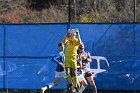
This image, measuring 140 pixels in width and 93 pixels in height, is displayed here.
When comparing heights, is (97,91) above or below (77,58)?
below

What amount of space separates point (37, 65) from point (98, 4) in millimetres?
16058

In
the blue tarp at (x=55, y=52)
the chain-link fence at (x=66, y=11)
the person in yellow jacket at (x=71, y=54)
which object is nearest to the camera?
the person in yellow jacket at (x=71, y=54)

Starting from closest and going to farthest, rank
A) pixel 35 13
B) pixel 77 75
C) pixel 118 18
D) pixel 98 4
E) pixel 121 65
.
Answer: pixel 77 75 < pixel 121 65 < pixel 118 18 < pixel 98 4 < pixel 35 13

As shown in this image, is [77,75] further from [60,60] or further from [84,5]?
[84,5]

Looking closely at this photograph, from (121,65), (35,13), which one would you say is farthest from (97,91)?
(35,13)

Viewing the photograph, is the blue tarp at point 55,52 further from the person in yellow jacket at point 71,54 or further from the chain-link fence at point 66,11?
the chain-link fence at point 66,11

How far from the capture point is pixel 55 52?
1769 cm

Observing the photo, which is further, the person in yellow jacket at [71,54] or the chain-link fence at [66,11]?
the chain-link fence at [66,11]

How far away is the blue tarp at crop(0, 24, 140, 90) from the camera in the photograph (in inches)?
687

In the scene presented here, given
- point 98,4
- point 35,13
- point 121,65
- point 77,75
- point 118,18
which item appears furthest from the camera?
point 35,13

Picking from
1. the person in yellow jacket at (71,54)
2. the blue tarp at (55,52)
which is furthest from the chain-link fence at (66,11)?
the person in yellow jacket at (71,54)

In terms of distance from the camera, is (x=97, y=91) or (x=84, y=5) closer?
(x=97, y=91)

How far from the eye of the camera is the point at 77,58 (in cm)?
1630

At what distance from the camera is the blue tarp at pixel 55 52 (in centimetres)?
1744
